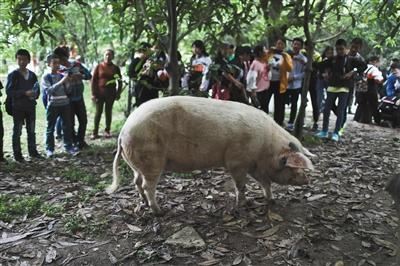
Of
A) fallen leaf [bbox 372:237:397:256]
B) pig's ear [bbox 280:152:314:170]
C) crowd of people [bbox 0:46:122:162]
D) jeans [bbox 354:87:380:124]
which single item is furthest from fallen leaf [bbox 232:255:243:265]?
jeans [bbox 354:87:380:124]

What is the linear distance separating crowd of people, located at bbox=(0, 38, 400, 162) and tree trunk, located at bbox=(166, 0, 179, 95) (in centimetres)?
18

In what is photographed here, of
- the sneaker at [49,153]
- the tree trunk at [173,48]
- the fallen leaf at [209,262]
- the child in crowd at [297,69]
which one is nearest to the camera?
the fallen leaf at [209,262]

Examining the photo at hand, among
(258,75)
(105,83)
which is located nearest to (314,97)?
(258,75)

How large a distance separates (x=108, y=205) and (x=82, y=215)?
38 centimetres

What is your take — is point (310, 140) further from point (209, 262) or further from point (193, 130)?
point (209, 262)

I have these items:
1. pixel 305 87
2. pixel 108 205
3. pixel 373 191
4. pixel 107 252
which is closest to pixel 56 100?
pixel 108 205

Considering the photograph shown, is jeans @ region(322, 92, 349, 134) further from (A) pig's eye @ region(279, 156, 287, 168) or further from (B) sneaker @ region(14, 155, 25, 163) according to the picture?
(B) sneaker @ region(14, 155, 25, 163)

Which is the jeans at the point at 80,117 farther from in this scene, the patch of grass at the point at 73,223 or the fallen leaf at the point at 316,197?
the fallen leaf at the point at 316,197

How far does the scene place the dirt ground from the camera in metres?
3.67

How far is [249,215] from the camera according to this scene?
4.49 metres

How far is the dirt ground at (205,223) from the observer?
3.67m

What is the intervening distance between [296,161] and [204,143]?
1031 millimetres

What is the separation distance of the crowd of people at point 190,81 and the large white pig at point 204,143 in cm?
161

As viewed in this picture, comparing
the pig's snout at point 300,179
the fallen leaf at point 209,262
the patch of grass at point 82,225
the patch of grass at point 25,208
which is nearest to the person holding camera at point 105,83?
the patch of grass at point 25,208
